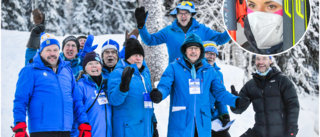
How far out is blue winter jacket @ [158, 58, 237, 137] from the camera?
3.77 metres

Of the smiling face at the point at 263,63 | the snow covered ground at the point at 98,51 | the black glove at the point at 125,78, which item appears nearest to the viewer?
the black glove at the point at 125,78

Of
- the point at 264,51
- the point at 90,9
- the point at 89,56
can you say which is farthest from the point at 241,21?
the point at 90,9

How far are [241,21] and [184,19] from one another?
5.22 ft

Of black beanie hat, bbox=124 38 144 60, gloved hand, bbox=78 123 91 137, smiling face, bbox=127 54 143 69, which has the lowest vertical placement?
gloved hand, bbox=78 123 91 137

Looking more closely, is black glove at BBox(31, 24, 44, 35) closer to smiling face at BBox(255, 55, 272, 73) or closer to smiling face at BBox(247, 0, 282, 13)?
smiling face at BBox(255, 55, 272, 73)

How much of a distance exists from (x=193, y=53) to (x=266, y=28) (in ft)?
8.20

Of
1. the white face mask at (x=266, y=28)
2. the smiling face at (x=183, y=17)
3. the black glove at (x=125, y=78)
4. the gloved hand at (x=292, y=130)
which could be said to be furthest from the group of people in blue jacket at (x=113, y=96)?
the white face mask at (x=266, y=28)

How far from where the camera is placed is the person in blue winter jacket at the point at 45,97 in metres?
3.44

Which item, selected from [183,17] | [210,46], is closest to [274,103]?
[210,46]

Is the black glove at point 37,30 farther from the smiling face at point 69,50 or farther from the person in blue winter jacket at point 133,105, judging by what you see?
the person in blue winter jacket at point 133,105

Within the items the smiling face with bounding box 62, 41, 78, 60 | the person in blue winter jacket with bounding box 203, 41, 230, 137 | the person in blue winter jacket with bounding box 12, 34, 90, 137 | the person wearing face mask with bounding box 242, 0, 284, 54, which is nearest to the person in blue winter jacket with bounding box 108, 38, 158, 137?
the person in blue winter jacket with bounding box 12, 34, 90, 137

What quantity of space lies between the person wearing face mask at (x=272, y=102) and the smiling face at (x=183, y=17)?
1.19m

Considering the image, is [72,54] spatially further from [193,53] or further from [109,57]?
[193,53]

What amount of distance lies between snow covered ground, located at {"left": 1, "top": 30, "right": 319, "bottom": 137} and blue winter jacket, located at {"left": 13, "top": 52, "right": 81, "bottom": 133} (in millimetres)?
3764
